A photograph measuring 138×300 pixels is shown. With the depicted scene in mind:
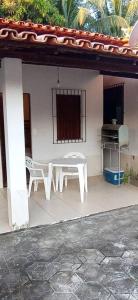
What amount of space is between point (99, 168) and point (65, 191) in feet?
7.05

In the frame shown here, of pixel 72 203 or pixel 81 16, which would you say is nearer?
pixel 72 203

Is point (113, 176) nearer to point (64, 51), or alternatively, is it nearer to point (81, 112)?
point (81, 112)

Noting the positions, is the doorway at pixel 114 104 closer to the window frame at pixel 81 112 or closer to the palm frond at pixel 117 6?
the window frame at pixel 81 112

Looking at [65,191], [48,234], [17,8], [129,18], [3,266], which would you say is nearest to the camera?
[3,266]

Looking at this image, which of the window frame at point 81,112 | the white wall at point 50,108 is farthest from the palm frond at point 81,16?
the window frame at point 81,112

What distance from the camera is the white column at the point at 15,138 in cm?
432

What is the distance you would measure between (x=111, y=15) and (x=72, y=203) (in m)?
14.0

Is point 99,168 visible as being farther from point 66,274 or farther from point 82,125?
point 66,274

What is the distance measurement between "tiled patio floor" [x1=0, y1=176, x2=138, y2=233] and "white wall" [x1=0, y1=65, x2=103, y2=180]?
1189 mm

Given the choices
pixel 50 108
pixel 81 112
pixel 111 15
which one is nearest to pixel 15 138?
pixel 50 108

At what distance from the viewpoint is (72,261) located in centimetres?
365

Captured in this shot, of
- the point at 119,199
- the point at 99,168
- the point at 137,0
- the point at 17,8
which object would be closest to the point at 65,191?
the point at 119,199

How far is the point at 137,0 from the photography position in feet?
48.8

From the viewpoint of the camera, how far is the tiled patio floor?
5.18m
